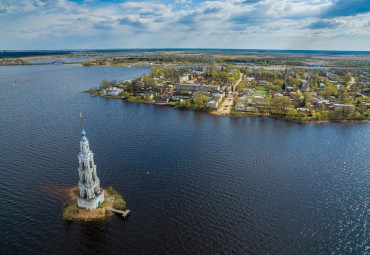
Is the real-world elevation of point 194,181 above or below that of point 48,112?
below

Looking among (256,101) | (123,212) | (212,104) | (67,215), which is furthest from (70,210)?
(256,101)

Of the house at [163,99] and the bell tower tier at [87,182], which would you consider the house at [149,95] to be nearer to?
the house at [163,99]

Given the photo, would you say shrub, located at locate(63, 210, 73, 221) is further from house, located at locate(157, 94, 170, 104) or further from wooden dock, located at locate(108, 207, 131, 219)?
house, located at locate(157, 94, 170, 104)

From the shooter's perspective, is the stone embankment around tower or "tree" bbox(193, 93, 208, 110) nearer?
the stone embankment around tower

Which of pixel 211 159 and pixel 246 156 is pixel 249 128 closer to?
pixel 246 156

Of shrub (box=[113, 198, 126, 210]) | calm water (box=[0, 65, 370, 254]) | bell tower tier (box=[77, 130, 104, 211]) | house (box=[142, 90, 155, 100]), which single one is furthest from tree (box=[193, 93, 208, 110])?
bell tower tier (box=[77, 130, 104, 211])

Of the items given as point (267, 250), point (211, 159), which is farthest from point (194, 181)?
point (267, 250)
